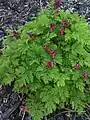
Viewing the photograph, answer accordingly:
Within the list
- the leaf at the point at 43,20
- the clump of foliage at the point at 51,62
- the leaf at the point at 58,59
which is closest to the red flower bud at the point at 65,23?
the clump of foliage at the point at 51,62

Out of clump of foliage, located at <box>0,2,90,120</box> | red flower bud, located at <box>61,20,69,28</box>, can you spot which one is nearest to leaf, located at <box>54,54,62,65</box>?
clump of foliage, located at <box>0,2,90,120</box>

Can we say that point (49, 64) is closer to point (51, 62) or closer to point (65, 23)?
point (51, 62)

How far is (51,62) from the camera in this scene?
10.8 feet

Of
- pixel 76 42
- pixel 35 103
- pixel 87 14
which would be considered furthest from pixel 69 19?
pixel 87 14

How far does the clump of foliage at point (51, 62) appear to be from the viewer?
334 cm


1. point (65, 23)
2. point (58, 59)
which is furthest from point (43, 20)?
point (58, 59)

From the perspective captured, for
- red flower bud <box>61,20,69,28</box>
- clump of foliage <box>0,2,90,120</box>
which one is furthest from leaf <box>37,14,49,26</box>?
red flower bud <box>61,20,69,28</box>

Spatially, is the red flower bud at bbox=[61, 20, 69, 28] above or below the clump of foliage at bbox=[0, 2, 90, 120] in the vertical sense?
above

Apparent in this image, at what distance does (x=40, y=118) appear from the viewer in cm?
352

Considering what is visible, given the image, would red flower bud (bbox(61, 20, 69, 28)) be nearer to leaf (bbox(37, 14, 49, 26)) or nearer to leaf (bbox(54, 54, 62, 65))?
leaf (bbox(37, 14, 49, 26))

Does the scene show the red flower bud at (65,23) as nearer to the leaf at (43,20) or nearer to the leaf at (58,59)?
the leaf at (43,20)

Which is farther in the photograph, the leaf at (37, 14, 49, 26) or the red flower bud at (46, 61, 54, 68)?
the leaf at (37, 14, 49, 26)

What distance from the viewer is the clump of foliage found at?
11.0 ft

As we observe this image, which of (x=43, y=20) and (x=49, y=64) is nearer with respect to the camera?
(x=49, y=64)
